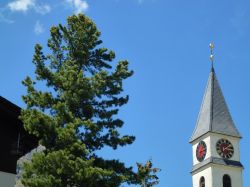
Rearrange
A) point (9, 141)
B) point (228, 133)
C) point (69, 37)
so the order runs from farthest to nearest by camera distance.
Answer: point (228, 133) < point (69, 37) < point (9, 141)

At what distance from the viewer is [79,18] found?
28.5 metres

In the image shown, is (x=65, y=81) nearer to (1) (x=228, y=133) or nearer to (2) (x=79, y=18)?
(2) (x=79, y=18)

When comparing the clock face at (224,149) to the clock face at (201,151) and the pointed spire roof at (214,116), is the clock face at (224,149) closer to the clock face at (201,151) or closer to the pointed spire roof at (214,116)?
the pointed spire roof at (214,116)

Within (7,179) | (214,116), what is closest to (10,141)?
(7,179)

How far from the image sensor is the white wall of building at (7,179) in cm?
2250

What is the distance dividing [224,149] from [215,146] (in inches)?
44.8

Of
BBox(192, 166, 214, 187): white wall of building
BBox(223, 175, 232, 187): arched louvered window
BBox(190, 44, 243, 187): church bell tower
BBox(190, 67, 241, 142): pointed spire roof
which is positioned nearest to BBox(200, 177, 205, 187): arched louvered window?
BBox(190, 44, 243, 187): church bell tower

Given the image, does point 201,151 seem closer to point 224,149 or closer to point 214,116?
point 224,149

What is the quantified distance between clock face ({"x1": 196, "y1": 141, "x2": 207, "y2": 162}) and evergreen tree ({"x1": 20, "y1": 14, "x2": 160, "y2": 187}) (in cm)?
4286

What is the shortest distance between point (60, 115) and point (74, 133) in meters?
1.25

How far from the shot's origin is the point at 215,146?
69.2 metres

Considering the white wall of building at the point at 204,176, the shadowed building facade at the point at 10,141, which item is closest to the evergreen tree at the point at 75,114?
the shadowed building facade at the point at 10,141

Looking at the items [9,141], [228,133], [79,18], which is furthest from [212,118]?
[9,141]

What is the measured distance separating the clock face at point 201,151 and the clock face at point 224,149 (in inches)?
58.2
